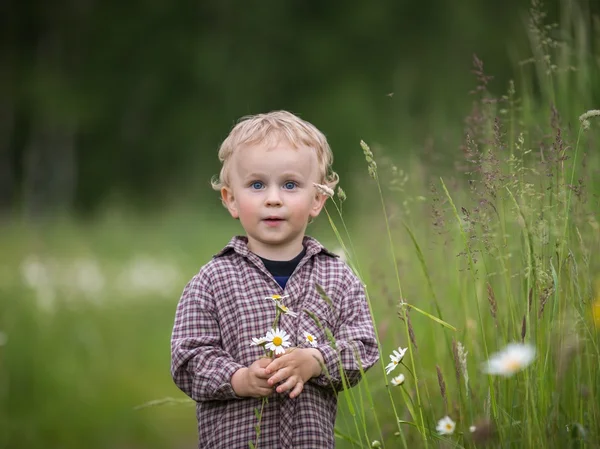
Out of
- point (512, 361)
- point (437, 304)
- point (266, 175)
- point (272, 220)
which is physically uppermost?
point (266, 175)

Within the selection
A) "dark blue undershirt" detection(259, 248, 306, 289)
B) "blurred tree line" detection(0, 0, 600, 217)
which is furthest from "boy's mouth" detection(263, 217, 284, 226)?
"blurred tree line" detection(0, 0, 600, 217)

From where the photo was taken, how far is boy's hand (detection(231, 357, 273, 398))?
1951 mm

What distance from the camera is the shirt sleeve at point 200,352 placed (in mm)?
2018

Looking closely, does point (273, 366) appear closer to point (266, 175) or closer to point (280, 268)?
point (280, 268)

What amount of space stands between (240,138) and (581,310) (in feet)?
3.26

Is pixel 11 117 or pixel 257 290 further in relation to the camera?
pixel 11 117

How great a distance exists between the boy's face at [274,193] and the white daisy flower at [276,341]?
34cm

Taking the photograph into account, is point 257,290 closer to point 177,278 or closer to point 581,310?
point 581,310

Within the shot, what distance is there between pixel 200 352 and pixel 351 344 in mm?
386

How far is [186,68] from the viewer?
62.0ft

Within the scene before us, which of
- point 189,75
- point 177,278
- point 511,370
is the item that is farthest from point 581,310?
point 189,75

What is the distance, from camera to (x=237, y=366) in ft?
6.63

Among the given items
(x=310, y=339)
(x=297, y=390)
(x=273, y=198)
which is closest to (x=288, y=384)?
(x=297, y=390)

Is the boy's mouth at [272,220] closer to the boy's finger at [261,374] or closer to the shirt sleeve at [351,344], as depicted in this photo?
the shirt sleeve at [351,344]
